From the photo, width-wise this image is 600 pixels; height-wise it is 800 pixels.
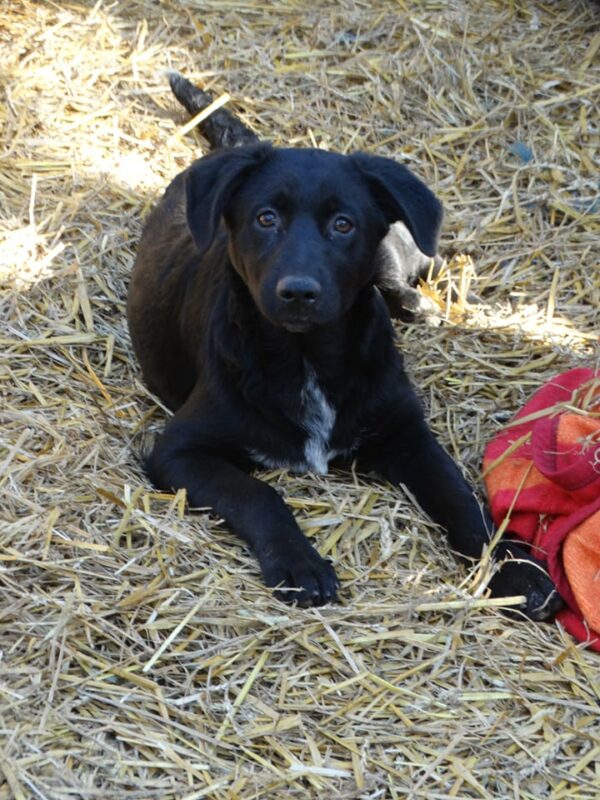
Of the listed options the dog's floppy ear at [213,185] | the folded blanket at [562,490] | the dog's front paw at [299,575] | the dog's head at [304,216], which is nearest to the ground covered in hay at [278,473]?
the dog's front paw at [299,575]

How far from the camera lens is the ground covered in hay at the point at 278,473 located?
2961 millimetres

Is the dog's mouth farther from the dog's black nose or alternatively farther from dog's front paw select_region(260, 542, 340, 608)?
dog's front paw select_region(260, 542, 340, 608)

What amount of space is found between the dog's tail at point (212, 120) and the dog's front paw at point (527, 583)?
8.95ft

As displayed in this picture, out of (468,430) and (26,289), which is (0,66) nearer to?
(26,289)

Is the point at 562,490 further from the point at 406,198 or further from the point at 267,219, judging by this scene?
the point at 267,219

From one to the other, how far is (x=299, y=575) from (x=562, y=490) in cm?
94

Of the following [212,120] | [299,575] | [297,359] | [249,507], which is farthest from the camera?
[212,120]

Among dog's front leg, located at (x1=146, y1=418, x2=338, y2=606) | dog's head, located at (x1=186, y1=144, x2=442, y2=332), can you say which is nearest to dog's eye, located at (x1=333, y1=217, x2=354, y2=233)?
dog's head, located at (x1=186, y1=144, x2=442, y2=332)

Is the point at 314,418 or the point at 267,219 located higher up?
the point at 267,219

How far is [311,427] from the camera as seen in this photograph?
13.4ft

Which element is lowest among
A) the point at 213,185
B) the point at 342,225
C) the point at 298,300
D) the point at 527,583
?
the point at 527,583

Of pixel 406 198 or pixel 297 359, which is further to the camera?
pixel 297 359

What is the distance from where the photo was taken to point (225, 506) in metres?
3.80

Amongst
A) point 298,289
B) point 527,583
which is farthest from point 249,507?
point 527,583
